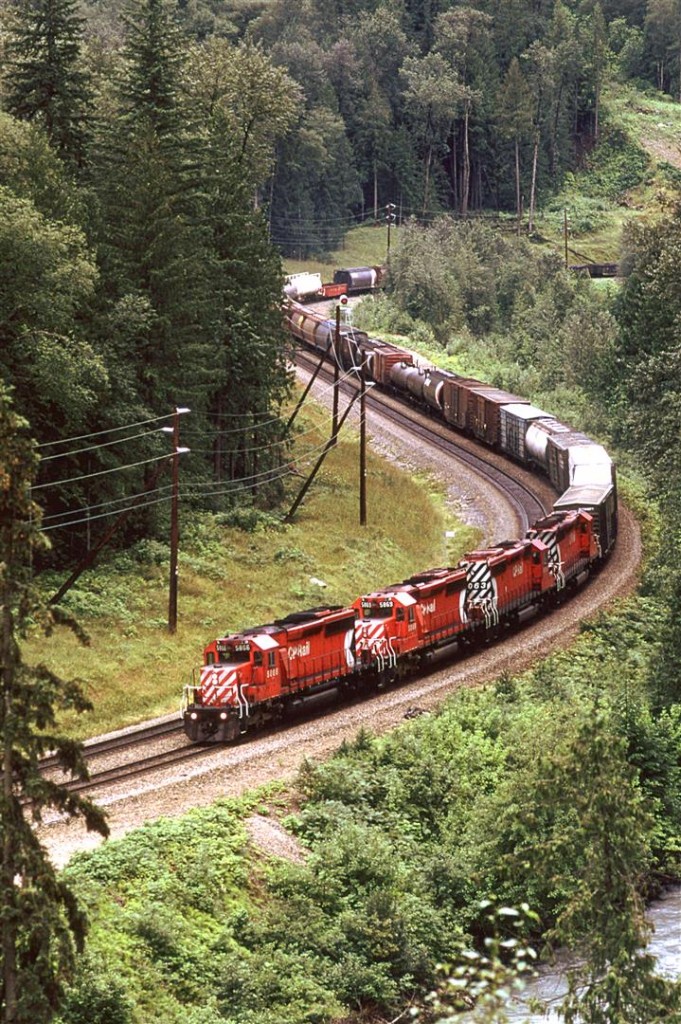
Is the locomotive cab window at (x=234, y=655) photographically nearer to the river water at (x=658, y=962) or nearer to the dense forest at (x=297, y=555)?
the dense forest at (x=297, y=555)

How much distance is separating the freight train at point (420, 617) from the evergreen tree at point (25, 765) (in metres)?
22.6

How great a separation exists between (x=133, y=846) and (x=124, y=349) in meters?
32.6

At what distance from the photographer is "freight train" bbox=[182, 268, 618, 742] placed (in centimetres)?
4634

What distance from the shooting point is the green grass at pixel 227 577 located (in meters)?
53.0

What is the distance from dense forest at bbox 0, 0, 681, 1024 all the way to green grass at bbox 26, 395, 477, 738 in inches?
110

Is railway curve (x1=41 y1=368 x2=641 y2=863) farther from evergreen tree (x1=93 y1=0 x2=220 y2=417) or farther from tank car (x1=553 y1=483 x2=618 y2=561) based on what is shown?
evergreen tree (x1=93 y1=0 x2=220 y2=417)

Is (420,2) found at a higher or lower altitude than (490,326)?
higher

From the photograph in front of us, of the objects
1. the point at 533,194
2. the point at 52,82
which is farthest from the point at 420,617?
the point at 533,194

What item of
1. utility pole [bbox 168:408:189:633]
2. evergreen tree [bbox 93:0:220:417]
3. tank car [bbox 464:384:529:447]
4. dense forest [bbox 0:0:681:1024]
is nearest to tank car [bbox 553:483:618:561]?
dense forest [bbox 0:0:681:1024]

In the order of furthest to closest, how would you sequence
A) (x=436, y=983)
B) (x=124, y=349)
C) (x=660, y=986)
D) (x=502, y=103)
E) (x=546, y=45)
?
(x=546, y=45) < (x=502, y=103) < (x=124, y=349) < (x=436, y=983) < (x=660, y=986)

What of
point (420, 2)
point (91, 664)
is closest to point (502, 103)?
point (420, 2)

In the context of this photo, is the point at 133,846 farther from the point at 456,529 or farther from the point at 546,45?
the point at 546,45

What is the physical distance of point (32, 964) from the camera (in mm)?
23375

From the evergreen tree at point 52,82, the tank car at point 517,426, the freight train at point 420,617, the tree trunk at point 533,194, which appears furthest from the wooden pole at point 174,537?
the tree trunk at point 533,194
